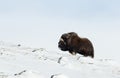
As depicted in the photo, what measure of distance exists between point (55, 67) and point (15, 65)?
53.4 inches

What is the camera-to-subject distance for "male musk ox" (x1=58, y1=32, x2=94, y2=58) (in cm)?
1931

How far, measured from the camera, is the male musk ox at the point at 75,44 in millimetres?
19311

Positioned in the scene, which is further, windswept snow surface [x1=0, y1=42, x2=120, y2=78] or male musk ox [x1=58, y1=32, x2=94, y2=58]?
male musk ox [x1=58, y1=32, x2=94, y2=58]

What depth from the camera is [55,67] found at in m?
12.0

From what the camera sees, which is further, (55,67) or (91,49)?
(91,49)

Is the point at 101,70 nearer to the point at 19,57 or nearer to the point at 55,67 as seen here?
the point at 55,67

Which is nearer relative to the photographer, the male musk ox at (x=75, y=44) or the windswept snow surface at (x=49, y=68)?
the windswept snow surface at (x=49, y=68)

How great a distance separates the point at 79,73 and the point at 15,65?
1809 millimetres

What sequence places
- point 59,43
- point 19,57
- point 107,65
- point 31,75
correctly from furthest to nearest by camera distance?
point 59,43 → point 107,65 → point 19,57 → point 31,75

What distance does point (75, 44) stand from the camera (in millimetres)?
19547

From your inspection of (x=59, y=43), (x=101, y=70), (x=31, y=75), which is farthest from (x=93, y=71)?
(x=59, y=43)

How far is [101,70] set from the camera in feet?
41.7

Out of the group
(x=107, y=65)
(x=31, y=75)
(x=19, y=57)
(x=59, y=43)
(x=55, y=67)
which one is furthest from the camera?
(x=59, y=43)

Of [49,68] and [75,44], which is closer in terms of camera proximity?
[49,68]
